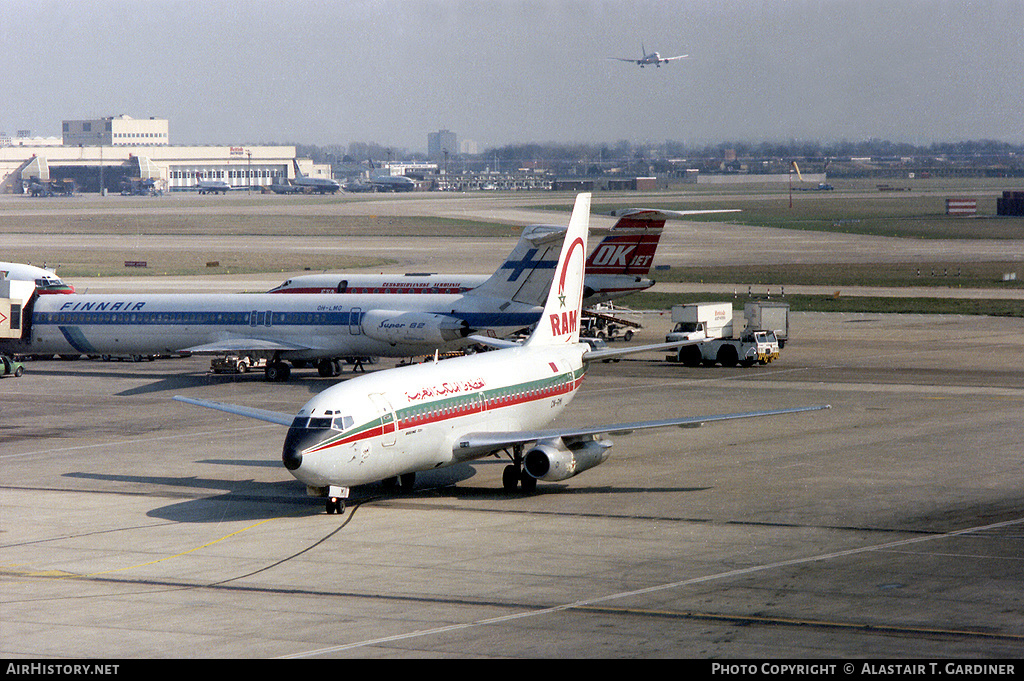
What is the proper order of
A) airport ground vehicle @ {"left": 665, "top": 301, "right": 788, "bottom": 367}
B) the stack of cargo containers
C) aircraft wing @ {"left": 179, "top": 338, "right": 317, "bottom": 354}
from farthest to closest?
the stack of cargo containers < airport ground vehicle @ {"left": 665, "top": 301, "right": 788, "bottom": 367} < aircraft wing @ {"left": 179, "top": 338, "right": 317, "bottom": 354}

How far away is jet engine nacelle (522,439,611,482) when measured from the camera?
35.8 m

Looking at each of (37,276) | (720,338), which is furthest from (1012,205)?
(37,276)

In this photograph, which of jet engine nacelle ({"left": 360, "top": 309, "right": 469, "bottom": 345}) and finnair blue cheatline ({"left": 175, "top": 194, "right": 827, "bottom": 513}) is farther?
jet engine nacelle ({"left": 360, "top": 309, "right": 469, "bottom": 345})

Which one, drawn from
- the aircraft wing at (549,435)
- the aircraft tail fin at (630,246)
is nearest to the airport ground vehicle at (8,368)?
the aircraft tail fin at (630,246)

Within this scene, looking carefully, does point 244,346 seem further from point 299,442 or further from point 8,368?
point 299,442

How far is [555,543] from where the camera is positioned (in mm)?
31109

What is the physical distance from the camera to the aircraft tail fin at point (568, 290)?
4303cm

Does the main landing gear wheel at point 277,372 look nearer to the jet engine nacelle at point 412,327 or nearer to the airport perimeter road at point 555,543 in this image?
the jet engine nacelle at point 412,327

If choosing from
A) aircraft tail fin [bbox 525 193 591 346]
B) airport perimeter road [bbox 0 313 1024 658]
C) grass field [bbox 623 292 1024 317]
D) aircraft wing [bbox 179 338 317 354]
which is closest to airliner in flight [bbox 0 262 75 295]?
aircraft wing [bbox 179 338 317 354]

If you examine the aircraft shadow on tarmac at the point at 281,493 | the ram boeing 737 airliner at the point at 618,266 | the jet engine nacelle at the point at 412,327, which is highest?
the ram boeing 737 airliner at the point at 618,266

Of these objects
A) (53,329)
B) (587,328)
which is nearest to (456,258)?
(587,328)

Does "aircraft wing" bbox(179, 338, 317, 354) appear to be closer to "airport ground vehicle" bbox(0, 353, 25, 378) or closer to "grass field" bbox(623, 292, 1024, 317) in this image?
"airport ground vehicle" bbox(0, 353, 25, 378)

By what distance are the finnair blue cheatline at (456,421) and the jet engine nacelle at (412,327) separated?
2028cm

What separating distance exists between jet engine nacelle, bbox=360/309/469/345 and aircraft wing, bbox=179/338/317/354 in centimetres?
409
